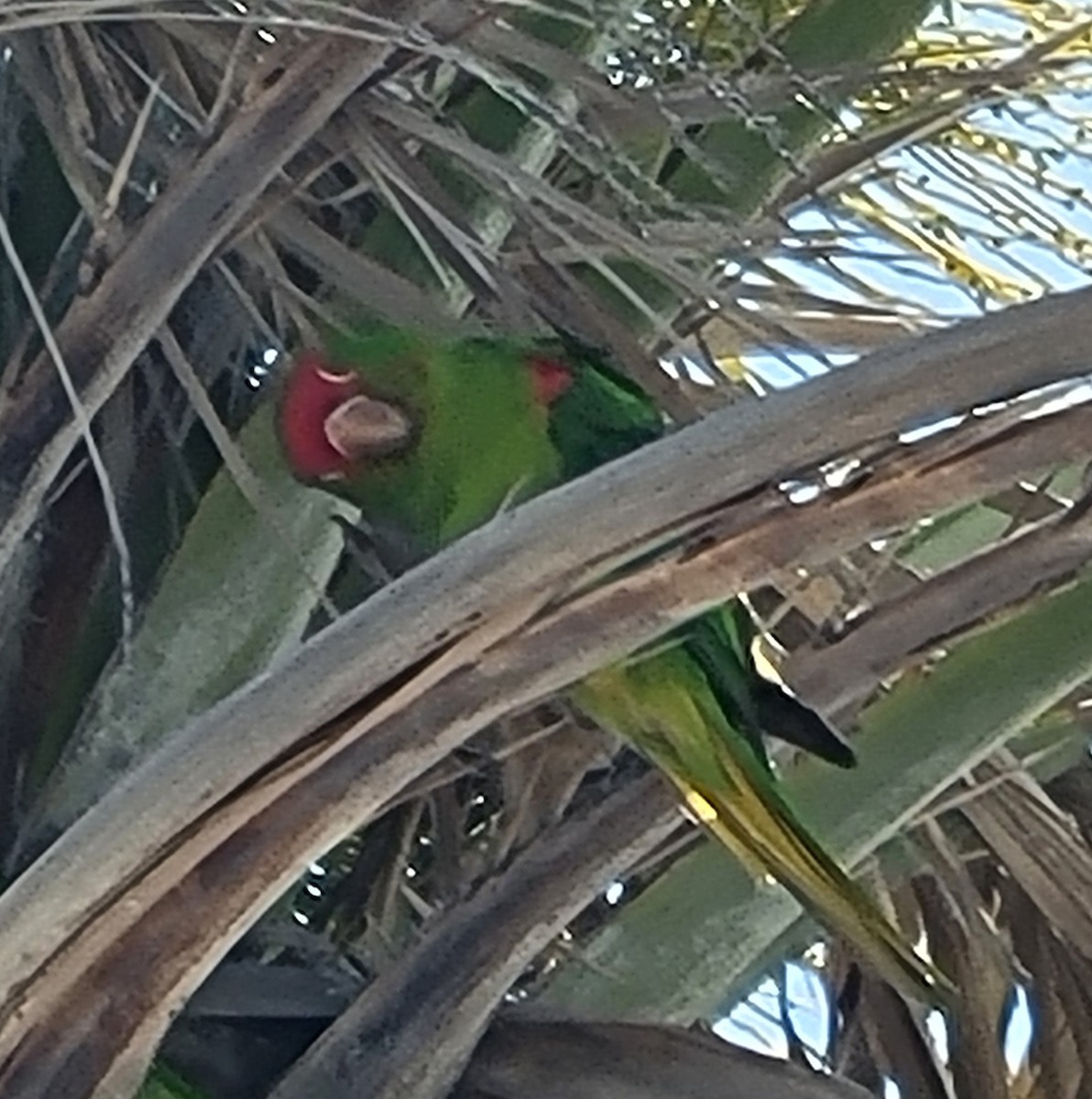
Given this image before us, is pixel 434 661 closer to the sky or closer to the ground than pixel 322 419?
closer to the ground

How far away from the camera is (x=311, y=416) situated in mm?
710

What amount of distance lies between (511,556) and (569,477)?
0.36 metres

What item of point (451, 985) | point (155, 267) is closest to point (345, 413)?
point (155, 267)

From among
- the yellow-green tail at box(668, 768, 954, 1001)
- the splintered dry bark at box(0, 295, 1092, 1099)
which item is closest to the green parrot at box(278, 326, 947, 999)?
the yellow-green tail at box(668, 768, 954, 1001)

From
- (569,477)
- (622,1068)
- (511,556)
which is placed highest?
(569,477)

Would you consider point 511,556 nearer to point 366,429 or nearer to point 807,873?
point 807,873

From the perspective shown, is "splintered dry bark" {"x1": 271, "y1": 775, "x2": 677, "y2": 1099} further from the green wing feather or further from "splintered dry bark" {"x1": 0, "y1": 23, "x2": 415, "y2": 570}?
"splintered dry bark" {"x1": 0, "y1": 23, "x2": 415, "y2": 570}

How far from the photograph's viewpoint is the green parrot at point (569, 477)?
0.60m

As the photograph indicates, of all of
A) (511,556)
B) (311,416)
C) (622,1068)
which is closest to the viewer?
(511,556)

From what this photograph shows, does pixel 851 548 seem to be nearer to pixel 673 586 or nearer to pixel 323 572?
pixel 673 586

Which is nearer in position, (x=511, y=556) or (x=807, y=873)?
(x=511, y=556)

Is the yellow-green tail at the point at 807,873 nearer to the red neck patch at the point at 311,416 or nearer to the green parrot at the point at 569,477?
the green parrot at the point at 569,477

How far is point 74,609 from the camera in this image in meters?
0.71

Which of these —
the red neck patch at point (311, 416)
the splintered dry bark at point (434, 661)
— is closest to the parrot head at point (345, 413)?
the red neck patch at point (311, 416)
